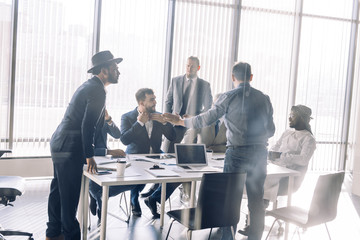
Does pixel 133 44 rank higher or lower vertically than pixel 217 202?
higher

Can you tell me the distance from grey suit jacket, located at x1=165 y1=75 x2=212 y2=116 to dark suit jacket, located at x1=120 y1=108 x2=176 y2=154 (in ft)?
3.01

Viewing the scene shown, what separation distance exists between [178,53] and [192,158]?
2.90 metres

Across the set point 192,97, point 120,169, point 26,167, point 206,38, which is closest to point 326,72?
point 206,38

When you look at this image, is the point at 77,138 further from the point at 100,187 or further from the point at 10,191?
the point at 100,187

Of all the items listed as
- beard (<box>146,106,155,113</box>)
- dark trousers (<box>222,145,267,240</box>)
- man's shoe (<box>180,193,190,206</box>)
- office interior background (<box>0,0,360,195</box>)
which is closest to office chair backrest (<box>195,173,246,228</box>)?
dark trousers (<box>222,145,267,240</box>)

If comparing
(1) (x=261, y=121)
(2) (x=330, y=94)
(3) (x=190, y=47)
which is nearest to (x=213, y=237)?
(1) (x=261, y=121)

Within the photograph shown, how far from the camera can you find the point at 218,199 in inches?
112

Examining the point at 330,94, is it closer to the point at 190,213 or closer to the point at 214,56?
the point at 214,56

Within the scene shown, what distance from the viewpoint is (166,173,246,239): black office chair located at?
9.15 ft

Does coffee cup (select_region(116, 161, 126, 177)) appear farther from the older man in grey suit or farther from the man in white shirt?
Result: the older man in grey suit

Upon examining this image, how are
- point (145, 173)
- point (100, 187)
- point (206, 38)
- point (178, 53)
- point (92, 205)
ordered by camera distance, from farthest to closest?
point (206, 38)
point (178, 53)
point (92, 205)
point (100, 187)
point (145, 173)

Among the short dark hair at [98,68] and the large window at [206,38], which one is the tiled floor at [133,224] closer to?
the short dark hair at [98,68]

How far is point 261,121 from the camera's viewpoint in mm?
3281

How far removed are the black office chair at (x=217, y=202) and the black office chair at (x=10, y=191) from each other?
1.22m
